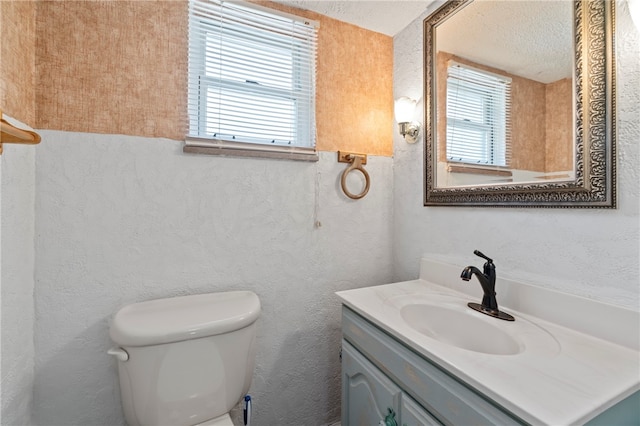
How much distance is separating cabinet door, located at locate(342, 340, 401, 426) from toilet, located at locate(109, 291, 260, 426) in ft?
1.31

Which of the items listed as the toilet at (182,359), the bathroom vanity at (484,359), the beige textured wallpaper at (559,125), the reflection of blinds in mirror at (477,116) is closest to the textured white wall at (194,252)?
the toilet at (182,359)

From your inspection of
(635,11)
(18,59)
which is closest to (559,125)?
(635,11)

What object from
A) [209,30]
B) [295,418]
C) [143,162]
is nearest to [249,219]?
[143,162]

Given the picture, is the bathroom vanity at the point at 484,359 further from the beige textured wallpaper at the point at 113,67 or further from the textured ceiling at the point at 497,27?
the beige textured wallpaper at the point at 113,67

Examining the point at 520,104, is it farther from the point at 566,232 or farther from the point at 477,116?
the point at 566,232

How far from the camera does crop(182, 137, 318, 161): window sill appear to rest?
1174 millimetres

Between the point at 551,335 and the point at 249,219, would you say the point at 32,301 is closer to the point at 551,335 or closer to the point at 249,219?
the point at 249,219

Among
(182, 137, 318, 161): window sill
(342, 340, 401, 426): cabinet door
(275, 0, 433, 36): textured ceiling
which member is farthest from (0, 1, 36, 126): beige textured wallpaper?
(342, 340, 401, 426): cabinet door

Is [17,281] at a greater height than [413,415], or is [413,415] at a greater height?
[17,281]

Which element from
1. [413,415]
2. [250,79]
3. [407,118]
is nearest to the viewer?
[413,415]

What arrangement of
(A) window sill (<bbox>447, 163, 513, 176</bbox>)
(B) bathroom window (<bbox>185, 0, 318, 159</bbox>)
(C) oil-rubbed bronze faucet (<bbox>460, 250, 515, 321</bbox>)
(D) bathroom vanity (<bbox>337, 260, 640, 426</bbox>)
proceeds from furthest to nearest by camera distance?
(B) bathroom window (<bbox>185, 0, 318, 159</bbox>) → (A) window sill (<bbox>447, 163, 513, 176</bbox>) → (C) oil-rubbed bronze faucet (<bbox>460, 250, 515, 321</bbox>) → (D) bathroom vanity (<bbox>337, 260, 640, 426</bbox>)

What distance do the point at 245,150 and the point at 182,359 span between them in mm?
852

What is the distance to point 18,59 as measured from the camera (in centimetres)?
88

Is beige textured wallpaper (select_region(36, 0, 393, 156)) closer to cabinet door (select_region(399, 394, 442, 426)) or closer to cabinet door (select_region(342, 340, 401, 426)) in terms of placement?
cabinet door (select_region(342, 340, 401, 426))
